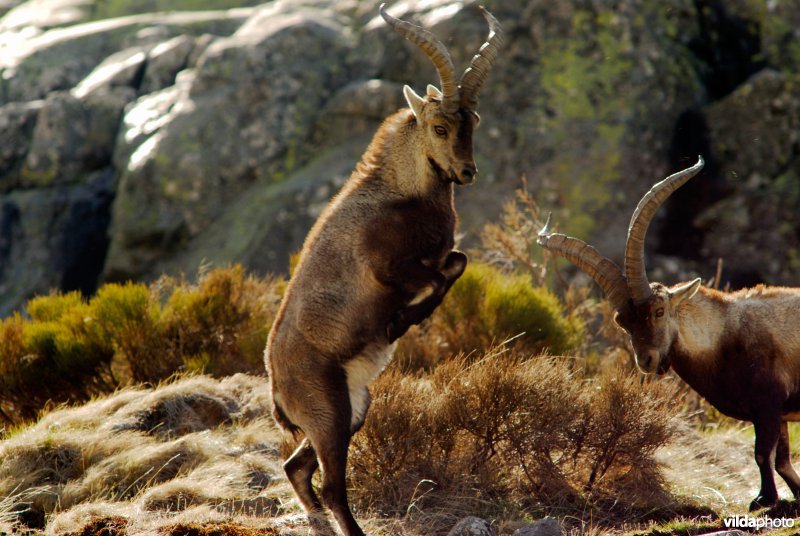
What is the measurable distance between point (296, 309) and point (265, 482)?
162 centimetres

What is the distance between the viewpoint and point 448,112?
6035 mm

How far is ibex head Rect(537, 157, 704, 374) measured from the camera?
20.7 feet

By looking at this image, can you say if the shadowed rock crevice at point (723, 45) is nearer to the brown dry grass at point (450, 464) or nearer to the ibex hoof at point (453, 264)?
the brown dry grass at point (450, 464)

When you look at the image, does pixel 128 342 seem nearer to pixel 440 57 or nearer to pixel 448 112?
pixel 448 112

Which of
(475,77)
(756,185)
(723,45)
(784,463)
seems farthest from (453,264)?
(723,45)

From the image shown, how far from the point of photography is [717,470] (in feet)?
23.6

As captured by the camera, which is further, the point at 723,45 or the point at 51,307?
the point at 723,45

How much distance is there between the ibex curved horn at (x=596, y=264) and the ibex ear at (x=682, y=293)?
0.32 meters

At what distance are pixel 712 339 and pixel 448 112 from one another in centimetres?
245

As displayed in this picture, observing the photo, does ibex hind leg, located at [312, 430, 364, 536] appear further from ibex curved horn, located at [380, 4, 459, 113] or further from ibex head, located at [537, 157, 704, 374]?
ibex curved horn, located at [380, 4, 459, 113]

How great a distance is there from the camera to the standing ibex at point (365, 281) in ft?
18.9

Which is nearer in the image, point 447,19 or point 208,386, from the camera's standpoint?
point 208,386

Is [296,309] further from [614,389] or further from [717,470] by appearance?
[717,470]

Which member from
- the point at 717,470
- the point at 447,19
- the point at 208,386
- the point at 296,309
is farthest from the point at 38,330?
the point at 447,19
